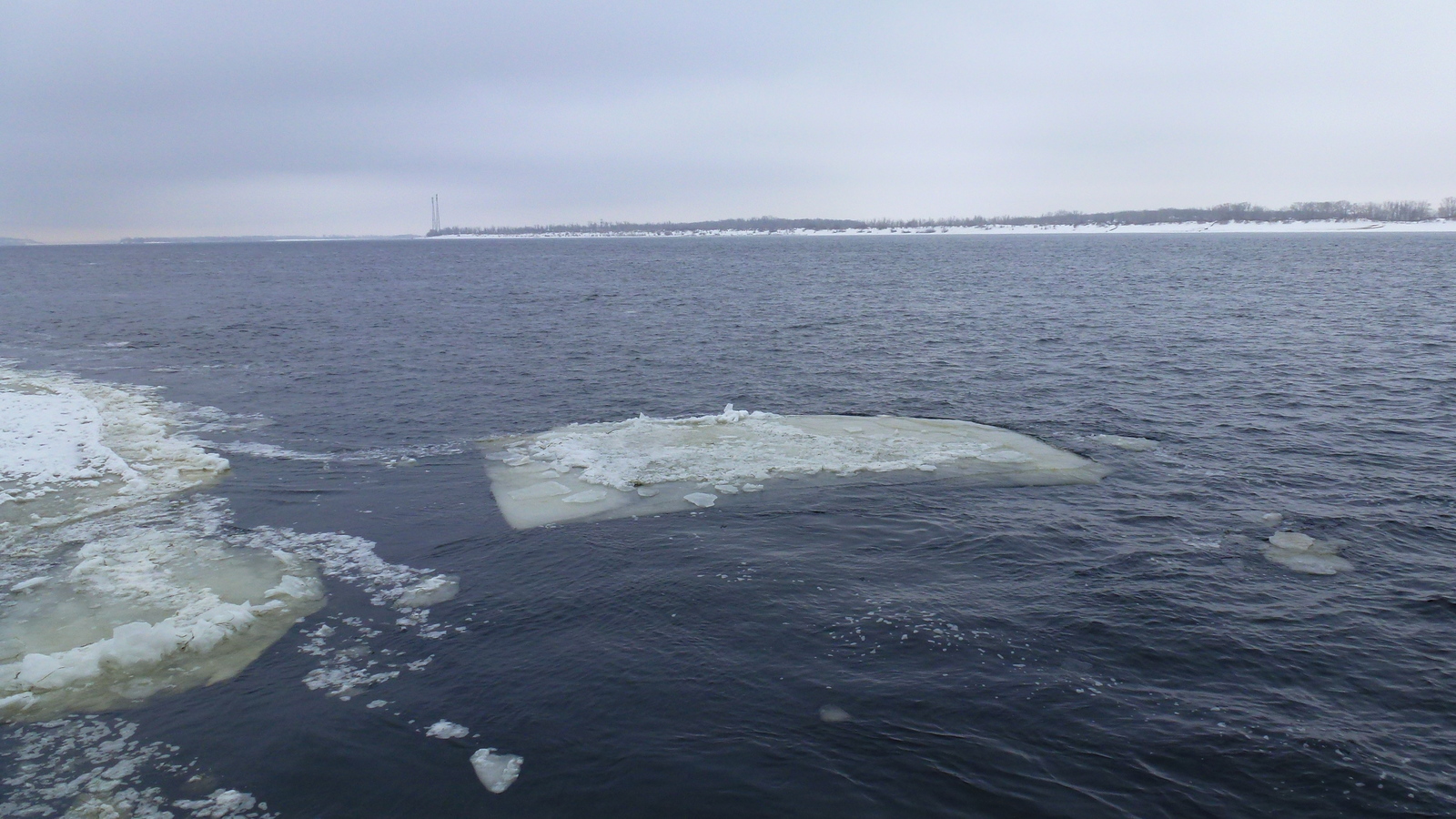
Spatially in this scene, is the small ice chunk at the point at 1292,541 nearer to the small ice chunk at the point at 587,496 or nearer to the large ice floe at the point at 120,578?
the small ice chunk at the point at 587,496

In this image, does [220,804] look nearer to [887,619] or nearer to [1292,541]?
[887,619]

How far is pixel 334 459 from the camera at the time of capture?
21.1 meters

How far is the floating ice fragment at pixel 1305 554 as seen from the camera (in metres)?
14.0

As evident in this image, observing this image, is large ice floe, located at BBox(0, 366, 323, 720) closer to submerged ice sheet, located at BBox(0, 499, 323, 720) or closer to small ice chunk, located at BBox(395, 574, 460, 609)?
submerged ice sheet, located at BBox(0, 499, 323, 720)

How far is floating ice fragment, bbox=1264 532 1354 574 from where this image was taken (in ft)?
46.1

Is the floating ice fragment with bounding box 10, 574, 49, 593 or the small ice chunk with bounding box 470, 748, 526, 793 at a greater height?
the floating ice fragment with bounding box 10, 574, 49, 593

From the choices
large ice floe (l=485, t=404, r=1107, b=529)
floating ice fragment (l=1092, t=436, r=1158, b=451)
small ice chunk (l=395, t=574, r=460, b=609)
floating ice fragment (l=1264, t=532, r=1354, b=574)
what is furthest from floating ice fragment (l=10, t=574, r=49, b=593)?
floating ice fragment (l=1092, t=436, r=1158, b=451)

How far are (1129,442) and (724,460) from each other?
11.0m

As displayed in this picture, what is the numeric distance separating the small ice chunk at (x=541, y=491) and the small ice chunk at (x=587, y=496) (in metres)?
0.29

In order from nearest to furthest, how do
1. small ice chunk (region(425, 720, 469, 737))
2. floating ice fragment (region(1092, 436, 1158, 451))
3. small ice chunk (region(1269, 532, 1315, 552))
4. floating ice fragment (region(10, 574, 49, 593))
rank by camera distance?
small ice chunk (region(425, 720, 469, 737)) → floating ice fragment (region(10, 574, 49, 593)) → small ice chunk (region(1269, 532, 1315, 552)) → floating ice fragment (region(1092, 436, 1158, 451))

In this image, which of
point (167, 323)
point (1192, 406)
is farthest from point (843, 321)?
point (167, 323)

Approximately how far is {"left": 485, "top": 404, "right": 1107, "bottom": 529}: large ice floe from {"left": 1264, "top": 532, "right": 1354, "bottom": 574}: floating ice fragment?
4.26 metres

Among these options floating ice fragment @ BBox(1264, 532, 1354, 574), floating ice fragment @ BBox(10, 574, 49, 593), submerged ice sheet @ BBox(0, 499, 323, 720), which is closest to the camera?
submerged ice sheet @ BBox(0, 499, 323, 720)

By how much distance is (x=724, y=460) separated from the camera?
66.5 ft
